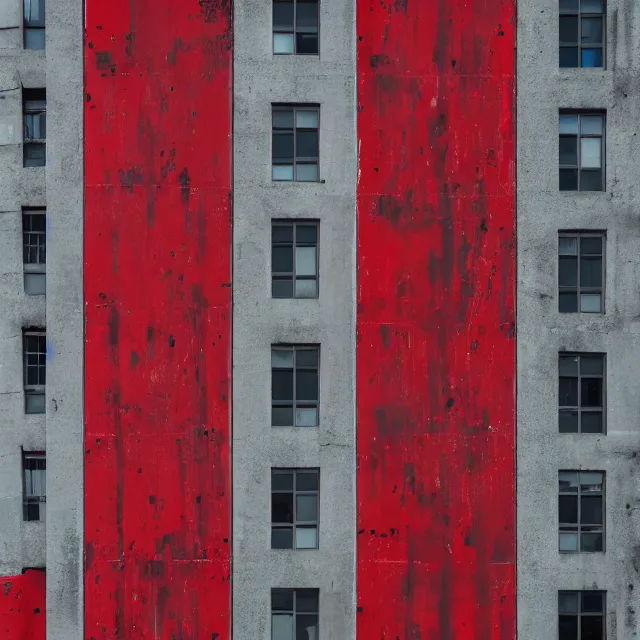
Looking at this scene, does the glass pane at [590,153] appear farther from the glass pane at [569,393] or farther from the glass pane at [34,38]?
the glass pane at [34,38]

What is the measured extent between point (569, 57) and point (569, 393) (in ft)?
28.1

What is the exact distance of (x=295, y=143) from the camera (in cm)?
1438

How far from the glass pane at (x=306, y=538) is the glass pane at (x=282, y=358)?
406 cm

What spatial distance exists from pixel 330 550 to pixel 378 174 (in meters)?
9.36

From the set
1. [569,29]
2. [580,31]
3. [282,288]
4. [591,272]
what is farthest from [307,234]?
[580,31]

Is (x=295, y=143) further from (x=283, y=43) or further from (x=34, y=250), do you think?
(x=34, y=250)

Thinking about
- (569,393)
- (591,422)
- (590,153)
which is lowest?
(591,422)

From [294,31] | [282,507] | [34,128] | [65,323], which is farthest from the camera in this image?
[34,128]

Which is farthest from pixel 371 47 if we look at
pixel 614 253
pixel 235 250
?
pixel 614 253

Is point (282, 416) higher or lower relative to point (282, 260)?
lower

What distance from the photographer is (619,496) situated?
46.1 ft

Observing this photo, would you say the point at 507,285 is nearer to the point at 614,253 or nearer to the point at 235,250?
the point at 614,253

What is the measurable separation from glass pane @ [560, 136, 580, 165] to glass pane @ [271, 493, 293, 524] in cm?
1101

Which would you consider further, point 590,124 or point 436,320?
point 590,124
